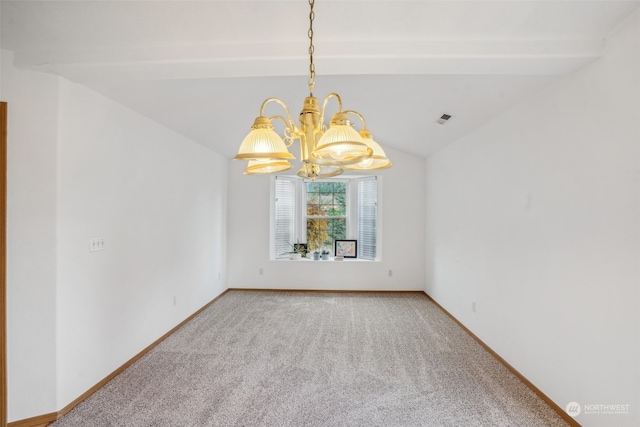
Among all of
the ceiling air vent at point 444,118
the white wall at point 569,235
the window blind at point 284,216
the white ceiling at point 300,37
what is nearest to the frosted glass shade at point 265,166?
the white ceiling at point 300,37

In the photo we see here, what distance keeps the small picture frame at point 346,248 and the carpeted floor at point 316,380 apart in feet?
5.48

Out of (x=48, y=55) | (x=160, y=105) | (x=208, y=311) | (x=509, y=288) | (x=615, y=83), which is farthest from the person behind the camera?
(x=208, y=311)

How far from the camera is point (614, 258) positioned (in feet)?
5.36

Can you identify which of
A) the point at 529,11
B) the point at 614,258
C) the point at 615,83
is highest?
the point at 529,11

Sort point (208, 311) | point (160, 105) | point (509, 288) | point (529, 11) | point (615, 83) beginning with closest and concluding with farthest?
point (529, 11), point (615, 83), point (509, 288), point (160, 105), point (208, 311)

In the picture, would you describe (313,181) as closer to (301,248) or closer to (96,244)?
(96,244)

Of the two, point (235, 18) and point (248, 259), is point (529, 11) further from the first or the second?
point (248, 259)

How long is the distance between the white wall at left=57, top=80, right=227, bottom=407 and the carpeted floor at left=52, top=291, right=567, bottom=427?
0.31m

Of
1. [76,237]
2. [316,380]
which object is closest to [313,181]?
[316,380]

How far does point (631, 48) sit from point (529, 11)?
1.85ft

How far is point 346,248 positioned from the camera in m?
5.35

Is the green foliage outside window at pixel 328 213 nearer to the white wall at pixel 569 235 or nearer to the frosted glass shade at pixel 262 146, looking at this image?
the white wall at pixel 569 235

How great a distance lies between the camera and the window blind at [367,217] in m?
5.23

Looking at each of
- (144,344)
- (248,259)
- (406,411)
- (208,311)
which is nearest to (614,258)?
(406,411)
